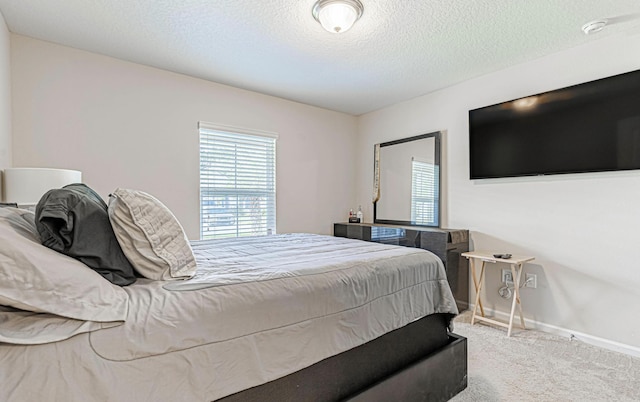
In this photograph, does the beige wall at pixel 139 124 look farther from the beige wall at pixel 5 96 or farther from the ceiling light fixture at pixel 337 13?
the ceiling light fixture at pixel 337 13

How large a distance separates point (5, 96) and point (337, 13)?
2.56 m

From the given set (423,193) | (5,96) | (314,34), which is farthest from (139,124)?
(423,193)

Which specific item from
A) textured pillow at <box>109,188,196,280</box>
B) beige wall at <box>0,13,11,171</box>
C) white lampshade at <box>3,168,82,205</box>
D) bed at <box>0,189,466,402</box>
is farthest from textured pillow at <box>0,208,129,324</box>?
beige wall at <box>0,13,11,171</box>

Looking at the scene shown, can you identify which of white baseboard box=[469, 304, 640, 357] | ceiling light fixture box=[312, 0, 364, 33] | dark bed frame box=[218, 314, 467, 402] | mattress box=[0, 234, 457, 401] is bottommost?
white baseboard box=[469, 304, 640, 357]

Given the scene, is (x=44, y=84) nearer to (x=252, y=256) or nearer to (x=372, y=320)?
(x=252, y=256)

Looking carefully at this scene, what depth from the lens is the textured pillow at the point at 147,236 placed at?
124cm

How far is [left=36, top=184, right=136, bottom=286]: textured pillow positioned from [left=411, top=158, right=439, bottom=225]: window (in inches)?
129

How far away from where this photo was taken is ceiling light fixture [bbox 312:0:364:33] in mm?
2029

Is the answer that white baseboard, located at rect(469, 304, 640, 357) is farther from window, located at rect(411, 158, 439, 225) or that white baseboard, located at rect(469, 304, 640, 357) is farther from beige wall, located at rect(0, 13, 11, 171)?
beige wall, located at rect(0, 13, 11, 171)

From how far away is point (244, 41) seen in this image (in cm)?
259

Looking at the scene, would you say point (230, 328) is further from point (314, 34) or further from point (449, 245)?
point (449, 245)

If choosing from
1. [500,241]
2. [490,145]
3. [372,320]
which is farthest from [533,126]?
[372,320]

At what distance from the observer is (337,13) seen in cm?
206

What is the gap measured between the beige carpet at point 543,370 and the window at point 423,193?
143cm
